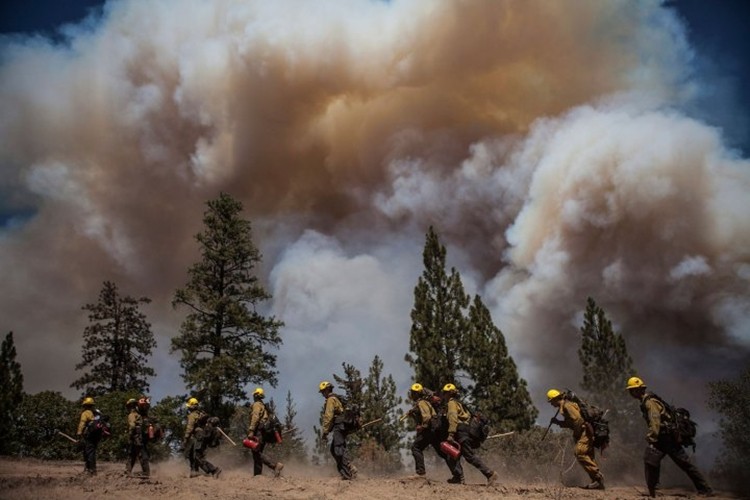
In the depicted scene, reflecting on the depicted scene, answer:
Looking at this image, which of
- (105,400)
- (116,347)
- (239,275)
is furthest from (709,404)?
(116,347)

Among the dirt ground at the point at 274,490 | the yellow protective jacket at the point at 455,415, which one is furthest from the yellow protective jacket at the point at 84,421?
the yellow protective jacket at the point at 455,415

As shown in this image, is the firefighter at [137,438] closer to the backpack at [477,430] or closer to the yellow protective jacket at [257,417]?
the yellow protective jacket at [257,417]

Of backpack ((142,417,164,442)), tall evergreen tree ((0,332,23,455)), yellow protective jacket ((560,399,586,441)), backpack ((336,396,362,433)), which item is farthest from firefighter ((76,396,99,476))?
tall evergreen tree ((0,332,23,455))

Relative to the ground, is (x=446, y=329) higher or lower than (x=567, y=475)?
higher

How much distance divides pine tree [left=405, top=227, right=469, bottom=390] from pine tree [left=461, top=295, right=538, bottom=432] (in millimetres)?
734

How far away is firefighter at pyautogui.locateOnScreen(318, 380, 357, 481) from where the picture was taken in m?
14.1

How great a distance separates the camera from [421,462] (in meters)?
14.3

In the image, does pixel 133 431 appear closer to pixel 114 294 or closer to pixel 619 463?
pixel 619 463

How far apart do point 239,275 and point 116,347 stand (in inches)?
642

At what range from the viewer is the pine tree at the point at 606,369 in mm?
30014

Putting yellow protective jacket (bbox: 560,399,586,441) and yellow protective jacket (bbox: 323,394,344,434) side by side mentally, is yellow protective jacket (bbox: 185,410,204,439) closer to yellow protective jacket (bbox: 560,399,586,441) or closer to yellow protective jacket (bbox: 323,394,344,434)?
yellow protective jacket (bbox: 323,394,344,434)

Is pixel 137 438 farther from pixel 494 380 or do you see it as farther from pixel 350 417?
pixel 494 380

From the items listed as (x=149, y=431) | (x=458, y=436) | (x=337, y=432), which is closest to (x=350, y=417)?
(x=337, y=432)

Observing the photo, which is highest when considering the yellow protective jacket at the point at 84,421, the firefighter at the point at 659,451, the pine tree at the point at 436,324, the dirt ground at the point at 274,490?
the pine tree at the point at 436,324
